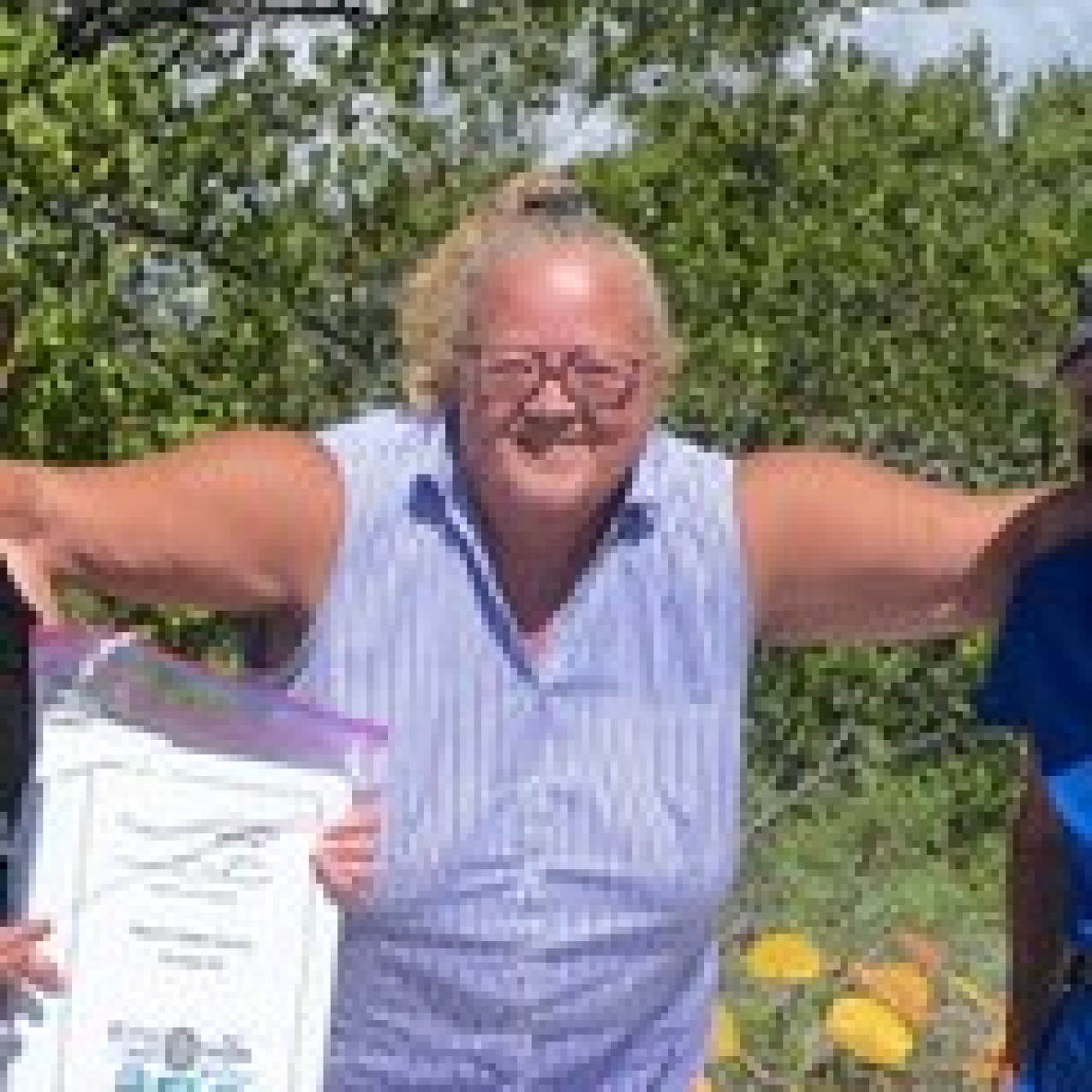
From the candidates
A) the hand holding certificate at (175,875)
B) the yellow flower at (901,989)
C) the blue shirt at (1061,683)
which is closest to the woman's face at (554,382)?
the hand holding certificate at (175,875)

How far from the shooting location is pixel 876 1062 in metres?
5.31

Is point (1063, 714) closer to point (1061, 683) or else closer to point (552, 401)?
point (1061, 683)

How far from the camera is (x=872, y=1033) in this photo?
5.28m

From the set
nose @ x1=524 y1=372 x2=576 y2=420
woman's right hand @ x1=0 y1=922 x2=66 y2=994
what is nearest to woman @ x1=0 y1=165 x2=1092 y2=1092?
nose @ x1=524 y1=372 x2=576 y2=420

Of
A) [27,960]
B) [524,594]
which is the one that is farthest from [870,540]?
[27,960]

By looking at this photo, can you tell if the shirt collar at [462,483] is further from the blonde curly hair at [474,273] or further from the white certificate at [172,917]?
the white certificate at [172,917]

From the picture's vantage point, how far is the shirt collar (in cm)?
314

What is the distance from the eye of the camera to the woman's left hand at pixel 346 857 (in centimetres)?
295

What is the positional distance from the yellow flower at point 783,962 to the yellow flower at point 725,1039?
83 millimetres

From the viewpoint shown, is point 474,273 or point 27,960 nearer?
point 27,960

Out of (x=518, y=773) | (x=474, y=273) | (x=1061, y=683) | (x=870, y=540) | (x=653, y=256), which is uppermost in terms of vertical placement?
(x=653, y=256)

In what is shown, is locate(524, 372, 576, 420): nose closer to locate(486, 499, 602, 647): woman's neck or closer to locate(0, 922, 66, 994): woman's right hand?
locate(486, 499, 602, 647): woman's neck

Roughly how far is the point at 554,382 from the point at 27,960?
684 mm

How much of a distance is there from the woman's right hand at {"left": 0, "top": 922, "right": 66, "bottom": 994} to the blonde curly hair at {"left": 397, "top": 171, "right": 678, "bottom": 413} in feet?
2.10
